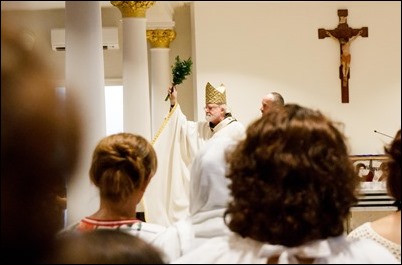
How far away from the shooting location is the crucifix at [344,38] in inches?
469

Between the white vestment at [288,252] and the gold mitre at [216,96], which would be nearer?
the white vestment at [288,252]

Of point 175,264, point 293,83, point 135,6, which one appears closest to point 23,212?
point 175,264

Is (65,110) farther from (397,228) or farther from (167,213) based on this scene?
(167,213)

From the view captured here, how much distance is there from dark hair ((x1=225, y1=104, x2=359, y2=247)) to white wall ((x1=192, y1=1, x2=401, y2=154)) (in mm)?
10224

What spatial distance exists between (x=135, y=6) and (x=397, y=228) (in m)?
6.73

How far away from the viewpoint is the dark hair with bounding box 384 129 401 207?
83.7 inches

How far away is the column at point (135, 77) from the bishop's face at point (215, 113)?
835 millimetres

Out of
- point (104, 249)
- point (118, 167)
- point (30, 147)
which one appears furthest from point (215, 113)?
point (30, 147)

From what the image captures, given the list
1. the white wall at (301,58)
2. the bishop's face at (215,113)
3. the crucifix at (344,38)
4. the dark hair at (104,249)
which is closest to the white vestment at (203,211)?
the dark hair at (104,249)

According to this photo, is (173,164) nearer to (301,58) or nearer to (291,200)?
(301,58)

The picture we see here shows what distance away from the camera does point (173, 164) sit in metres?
7.67

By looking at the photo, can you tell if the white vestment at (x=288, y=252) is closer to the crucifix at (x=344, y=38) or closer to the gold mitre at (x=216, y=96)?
the gold mitre at (x=216, y=96)

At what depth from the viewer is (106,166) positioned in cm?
232

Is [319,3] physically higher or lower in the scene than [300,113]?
higher
